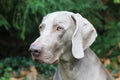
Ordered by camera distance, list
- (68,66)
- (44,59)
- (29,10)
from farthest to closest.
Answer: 1. (29,10)
2. (68,66)
3. (44,59)

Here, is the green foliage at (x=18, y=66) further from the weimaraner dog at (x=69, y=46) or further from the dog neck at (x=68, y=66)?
the weimaraner dog at (x=69, y=46)

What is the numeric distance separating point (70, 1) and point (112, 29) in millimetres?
1363

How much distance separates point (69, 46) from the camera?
6598 millimetres

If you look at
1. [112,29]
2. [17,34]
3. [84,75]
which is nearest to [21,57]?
[17,34]

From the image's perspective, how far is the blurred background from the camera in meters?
10.0

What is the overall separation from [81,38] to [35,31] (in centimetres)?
420

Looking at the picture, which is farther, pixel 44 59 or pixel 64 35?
pixel 64 35

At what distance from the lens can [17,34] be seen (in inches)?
427

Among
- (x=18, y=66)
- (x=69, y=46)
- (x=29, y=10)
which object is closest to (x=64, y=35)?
(x=69, y=46)

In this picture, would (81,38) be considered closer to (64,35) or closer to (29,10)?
(64,35)

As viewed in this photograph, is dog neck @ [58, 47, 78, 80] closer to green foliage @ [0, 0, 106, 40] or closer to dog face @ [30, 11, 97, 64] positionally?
dog face @ [30, 11, 97, 64]

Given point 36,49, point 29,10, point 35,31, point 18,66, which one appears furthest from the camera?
point 35,31

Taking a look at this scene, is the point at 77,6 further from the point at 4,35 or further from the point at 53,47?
the point at 53,47

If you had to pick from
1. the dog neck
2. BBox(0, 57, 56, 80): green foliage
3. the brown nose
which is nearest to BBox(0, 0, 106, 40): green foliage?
BBox(0, 57, 56, 80): green foliage
